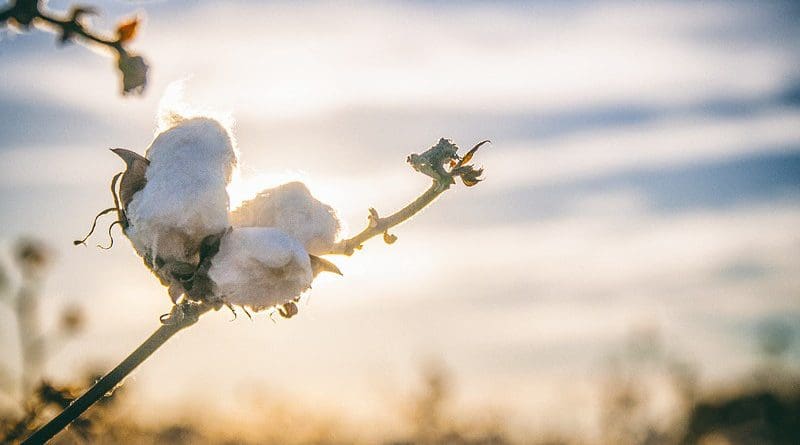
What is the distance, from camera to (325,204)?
2.34 meters

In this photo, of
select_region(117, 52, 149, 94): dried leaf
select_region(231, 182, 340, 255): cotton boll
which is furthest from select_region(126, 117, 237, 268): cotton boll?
select_region(117, 52, 149, 94): dried leaf

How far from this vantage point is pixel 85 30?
1521 mm

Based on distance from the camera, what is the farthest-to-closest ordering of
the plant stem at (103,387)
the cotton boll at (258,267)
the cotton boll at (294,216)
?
the cotton boll at (294,216) → the cotton boll at (258,267) → the plant stem at (103,387)

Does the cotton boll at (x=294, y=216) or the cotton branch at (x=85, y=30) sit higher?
the cotton branch at (x=85, y=30)

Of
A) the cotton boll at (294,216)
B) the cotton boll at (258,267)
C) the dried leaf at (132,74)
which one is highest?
the dried leaf at (132,74)

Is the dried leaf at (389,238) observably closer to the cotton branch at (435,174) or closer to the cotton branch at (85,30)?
the cotton branch at (435,174)

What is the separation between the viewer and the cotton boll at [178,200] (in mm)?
1985

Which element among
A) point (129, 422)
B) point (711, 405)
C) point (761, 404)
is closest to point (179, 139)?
point (129, 422)

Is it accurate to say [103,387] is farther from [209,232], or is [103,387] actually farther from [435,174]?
[435,174]

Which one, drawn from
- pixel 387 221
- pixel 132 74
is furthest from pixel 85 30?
pixel 387 221

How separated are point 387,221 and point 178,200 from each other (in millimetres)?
515

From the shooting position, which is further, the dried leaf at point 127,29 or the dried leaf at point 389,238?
the dried leaf at point 389,238

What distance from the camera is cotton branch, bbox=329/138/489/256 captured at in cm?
207

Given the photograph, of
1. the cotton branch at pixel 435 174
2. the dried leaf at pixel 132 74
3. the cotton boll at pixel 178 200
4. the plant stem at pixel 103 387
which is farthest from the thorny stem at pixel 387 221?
the dried leaf at pixel 132 74
